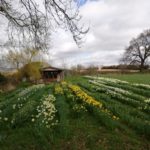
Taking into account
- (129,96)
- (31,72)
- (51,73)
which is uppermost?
(31,72)

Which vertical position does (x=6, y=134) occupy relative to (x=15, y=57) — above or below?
below

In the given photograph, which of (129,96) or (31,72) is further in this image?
(31,72)

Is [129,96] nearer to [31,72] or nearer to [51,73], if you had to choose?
[31,72]

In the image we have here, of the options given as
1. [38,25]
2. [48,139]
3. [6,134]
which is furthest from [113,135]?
[38,25]

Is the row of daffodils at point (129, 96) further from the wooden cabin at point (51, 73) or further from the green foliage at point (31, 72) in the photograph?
the wooden cabin at point (51, 73)

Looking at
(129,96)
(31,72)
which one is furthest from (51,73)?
(129,96)

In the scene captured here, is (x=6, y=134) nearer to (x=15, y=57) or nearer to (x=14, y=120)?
→ (x=14, y=120)

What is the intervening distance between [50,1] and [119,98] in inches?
285

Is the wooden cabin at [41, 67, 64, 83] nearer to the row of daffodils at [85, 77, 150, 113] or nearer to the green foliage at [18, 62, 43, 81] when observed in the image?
the green foliage at [18, 62, 43, 81]

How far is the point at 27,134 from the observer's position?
25.5 feet

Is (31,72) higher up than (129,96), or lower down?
higher up

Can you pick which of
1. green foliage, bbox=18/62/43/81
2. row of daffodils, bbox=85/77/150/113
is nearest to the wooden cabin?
green foliage, bbox=18/62/43/81

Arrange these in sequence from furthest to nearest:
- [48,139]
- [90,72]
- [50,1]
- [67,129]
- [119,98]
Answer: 1. [90,72]
2. [119,98]
3. [50,1]
4. [67,129]
5. [48,139]

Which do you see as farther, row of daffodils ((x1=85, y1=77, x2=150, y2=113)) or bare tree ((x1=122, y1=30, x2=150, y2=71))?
bare tree ((x1=122, y1=30, x2=150, y2=71))
